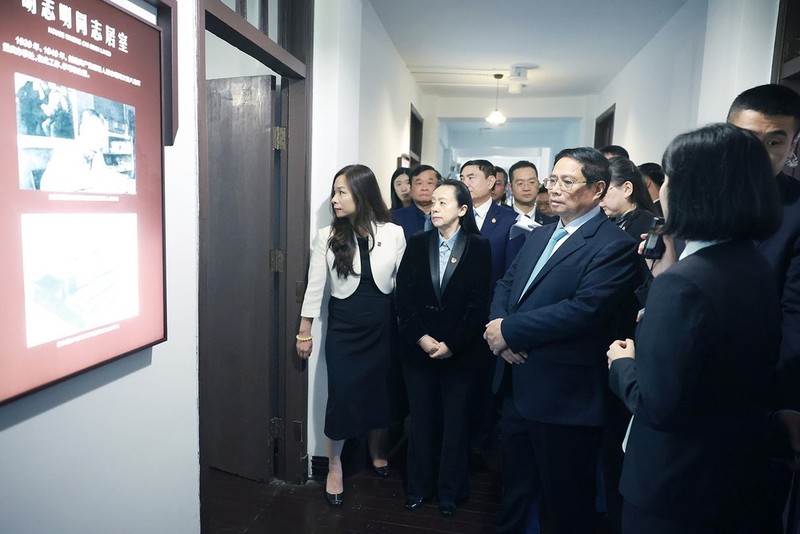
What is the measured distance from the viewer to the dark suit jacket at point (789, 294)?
136 centimetres

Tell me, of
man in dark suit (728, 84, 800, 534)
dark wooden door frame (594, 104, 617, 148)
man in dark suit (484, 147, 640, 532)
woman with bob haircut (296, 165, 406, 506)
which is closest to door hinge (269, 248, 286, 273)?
woman with bob haircut (296, 165, 406, 506)

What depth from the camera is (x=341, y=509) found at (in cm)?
247

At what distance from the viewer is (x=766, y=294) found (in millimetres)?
1080

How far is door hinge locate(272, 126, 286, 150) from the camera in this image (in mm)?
2543

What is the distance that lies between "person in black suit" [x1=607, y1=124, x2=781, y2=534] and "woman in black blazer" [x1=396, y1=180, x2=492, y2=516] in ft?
4.05

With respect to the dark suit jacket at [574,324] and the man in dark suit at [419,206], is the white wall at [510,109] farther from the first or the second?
the dark suit jacket at [574,324]

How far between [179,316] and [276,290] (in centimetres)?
110

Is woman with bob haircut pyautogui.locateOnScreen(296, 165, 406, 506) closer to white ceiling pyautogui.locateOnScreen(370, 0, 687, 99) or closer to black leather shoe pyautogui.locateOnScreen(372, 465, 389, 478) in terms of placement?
black leather shoe pyautogui.locateOnScreen(372, 465, 389, 478)

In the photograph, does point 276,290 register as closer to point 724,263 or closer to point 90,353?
point 90,353

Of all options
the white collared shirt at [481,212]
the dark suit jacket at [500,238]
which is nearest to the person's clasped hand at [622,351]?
the dark suit jacket at [500,238]

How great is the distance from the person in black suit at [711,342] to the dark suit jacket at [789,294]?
34 centimetres

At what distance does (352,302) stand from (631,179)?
1.40 metres

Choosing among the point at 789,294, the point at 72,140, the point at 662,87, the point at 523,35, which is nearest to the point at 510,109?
the point at 523,35

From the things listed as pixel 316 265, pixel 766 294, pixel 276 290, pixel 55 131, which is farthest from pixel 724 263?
pixel 276 290
